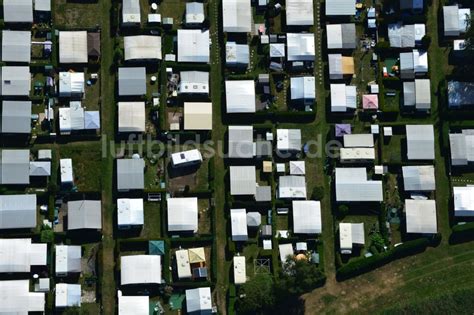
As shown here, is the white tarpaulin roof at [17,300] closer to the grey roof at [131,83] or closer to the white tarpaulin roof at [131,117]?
the white tarpaulin roof at [131,117]

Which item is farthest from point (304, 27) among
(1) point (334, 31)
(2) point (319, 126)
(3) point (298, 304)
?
(3) point (298, 304)

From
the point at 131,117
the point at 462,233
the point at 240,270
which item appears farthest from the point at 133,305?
the point at 462,233

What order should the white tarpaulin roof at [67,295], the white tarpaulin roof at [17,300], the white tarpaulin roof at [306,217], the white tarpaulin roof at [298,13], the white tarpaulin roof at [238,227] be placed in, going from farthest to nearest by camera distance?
1. the white tarpaulin roof at [298,13]
2. the white tarpaulin roof at [306,217]
3. the white tarpaulin roof at [238,227]
4. the white tarpaulin roof at [67,295]
5. the white tarpaulin roof at [17,300]

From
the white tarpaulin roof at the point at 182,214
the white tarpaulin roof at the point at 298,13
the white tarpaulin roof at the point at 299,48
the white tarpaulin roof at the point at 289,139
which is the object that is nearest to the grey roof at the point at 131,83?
the white tarpaulin roof at the point at 182,214

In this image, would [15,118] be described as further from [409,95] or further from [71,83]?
[409,95]

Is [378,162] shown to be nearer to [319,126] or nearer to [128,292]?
[319,126]

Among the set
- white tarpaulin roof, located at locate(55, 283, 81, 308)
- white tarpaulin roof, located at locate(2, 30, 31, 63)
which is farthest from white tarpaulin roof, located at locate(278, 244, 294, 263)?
white tarpaulin roof, located at locate(2, 30, 31, 63)
